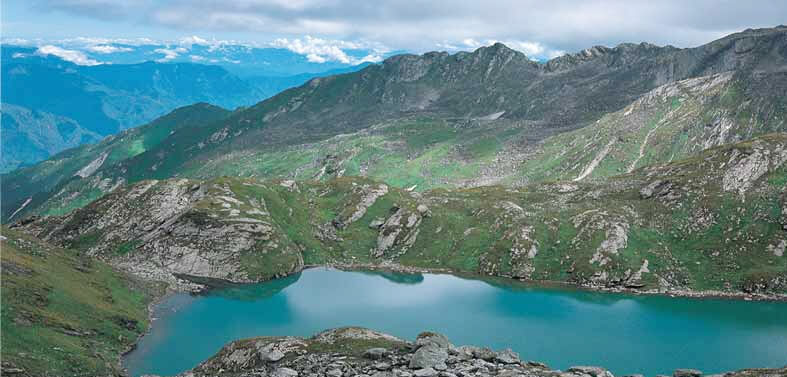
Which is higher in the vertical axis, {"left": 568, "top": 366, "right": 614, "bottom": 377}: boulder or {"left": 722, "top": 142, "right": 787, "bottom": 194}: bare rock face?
{"left": 722, "top": 142, "right": 787, "bottom": 194}: bare rock face

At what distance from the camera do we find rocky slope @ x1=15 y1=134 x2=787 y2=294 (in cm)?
11644

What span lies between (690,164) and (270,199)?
104m

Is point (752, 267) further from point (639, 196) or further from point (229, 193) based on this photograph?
point (229, 193)

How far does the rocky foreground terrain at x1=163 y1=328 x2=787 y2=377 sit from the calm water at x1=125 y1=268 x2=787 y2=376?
67.6 feet

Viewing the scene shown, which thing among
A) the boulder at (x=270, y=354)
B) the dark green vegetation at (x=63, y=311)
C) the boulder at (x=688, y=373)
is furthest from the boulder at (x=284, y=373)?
the boulder at (x=688, y=373)

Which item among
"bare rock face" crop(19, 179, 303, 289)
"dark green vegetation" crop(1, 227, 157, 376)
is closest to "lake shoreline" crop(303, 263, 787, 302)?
"bare rock face" crop(19, 179, 303, 289)

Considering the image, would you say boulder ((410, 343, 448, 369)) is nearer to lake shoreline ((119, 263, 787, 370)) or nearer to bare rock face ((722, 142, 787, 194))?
lake shoreline ((119, 263, 787, 370))

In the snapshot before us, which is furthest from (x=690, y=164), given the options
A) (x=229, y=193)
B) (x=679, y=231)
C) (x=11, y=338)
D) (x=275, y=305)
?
(x=11, y=338)

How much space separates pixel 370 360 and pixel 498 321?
46969mm

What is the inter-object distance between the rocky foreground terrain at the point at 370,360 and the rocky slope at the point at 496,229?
6191cm

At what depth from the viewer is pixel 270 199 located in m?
150

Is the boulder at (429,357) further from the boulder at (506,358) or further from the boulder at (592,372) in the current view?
the boulder at (592,372)

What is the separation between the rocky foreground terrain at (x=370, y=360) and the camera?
48.6m

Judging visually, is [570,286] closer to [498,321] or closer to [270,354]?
[498,321]
